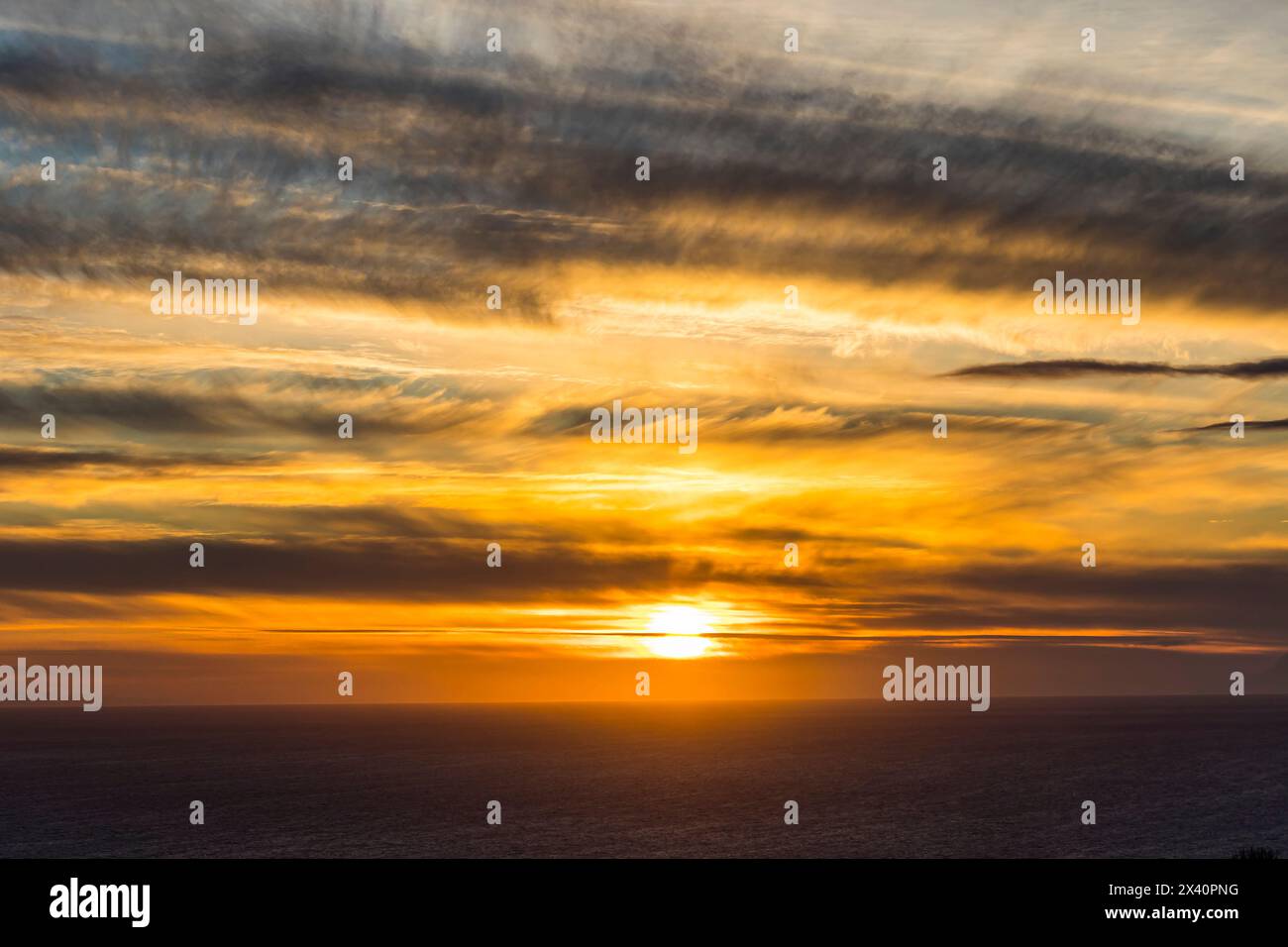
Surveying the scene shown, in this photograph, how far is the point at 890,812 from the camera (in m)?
124

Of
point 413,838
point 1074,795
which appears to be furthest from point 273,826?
point 1074,795

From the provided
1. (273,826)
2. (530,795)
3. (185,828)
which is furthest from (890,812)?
(185,828)
